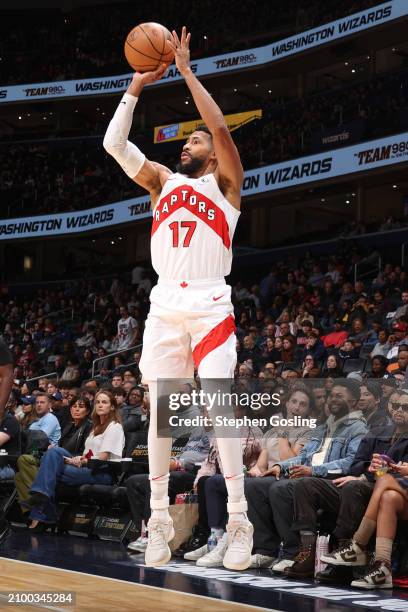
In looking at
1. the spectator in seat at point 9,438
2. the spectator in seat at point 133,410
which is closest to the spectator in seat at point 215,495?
the spectator in seat at point 9,438

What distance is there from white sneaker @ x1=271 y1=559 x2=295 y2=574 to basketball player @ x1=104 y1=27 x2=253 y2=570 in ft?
8.91

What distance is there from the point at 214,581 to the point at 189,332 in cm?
287

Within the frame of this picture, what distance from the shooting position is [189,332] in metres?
4.43

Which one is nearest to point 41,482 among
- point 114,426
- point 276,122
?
point 114,426

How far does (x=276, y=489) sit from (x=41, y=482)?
318cm

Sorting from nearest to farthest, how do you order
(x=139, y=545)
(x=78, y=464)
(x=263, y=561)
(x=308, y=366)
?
(x=263, y=561)
(x=139, y=545)
(x=78, y=464)
(x=308, y=366)

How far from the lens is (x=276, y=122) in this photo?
2497 centimetres

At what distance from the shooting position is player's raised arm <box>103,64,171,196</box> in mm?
4477

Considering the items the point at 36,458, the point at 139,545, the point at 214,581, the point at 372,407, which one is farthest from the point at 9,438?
the point at 372,407

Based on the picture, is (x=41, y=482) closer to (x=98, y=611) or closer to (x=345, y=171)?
(x=98, y=611)

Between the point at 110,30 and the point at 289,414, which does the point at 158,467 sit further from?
the point at 110,30

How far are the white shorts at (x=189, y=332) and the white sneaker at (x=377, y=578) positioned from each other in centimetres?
278

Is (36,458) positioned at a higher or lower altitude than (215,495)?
higher

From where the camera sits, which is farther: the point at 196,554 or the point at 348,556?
the point at 196,554
